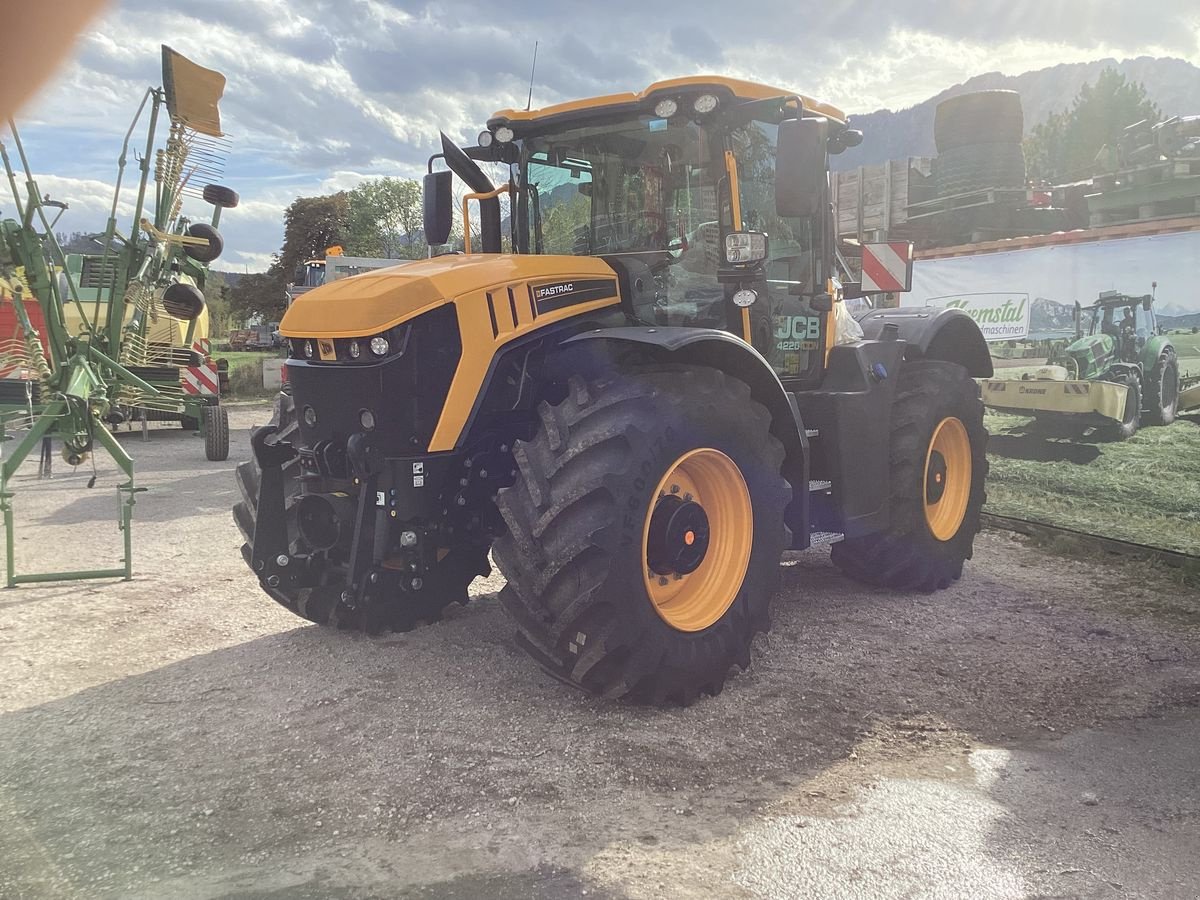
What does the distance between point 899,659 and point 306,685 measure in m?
2.78

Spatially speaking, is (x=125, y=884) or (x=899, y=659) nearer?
(x=125, y=884)

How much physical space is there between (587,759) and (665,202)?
255 centimetres

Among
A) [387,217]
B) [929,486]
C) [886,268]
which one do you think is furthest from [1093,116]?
[929,486]

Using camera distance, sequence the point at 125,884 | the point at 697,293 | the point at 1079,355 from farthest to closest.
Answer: the point at 1079,355 < the point at 697,293 < the point at 125,884

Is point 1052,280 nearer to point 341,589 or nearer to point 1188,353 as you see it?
point 1188,353

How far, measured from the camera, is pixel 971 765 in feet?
11.2

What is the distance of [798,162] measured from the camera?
3895 mm

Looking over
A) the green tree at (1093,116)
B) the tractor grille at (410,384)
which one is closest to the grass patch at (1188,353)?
the tractor grille at (410,384)

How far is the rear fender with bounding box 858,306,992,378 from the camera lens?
5.81 m

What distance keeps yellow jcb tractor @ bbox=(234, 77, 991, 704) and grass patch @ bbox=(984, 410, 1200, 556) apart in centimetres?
213

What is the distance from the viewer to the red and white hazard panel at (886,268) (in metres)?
7.07

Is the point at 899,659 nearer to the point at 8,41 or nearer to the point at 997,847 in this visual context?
the point at 997,847

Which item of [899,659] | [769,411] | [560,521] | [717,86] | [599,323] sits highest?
[717,86]

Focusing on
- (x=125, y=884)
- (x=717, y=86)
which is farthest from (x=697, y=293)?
(x=125, y=884)
